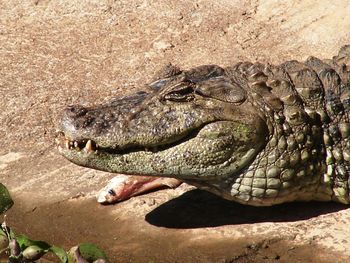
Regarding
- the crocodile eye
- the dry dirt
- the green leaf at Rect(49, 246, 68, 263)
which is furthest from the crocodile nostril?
the green leaf at Rect(49, 246, 68, 263)

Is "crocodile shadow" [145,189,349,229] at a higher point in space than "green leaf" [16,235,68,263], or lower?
lower

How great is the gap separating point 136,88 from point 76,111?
1856 mm

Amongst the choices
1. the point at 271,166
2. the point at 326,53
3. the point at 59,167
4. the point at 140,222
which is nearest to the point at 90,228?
the point at 140,222

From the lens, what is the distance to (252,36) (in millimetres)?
8828

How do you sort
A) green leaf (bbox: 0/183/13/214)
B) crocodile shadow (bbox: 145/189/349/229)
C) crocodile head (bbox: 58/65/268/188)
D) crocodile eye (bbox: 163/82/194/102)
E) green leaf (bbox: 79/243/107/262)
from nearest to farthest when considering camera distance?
green leaf (bbox: 79/243/107/262) < green leaf (bbox: 0/183/13/214) < crocodile head (bbox: 58/65/268/188) < crocodile eye (bbox: 163/82/194/102) < crocodile shadow (bbox: 145/189/349/229)

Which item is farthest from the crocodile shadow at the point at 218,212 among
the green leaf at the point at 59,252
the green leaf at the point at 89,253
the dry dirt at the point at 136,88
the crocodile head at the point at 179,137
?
the green leaf at the point at 59,252

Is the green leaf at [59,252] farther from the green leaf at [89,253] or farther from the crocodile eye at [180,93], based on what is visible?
the crocodile eye at [180,93]

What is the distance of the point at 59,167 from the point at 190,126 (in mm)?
1930

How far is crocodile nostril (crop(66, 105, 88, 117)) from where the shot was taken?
5.72 m

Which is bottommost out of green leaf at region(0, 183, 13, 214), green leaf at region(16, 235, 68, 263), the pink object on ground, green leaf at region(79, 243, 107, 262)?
the pink object on ground

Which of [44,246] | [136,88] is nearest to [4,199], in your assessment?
[44,246]

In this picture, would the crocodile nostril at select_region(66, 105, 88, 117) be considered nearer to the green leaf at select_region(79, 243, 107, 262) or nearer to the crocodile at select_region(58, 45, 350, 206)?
the crocodile at select_region(58, 45, 350, 206)

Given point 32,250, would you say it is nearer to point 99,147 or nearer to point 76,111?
point 99,147

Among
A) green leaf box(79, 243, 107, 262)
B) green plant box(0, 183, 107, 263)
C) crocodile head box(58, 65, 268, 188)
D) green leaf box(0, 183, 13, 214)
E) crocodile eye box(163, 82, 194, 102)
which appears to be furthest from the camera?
crocodile eye box(163, 82, 194, 102)
